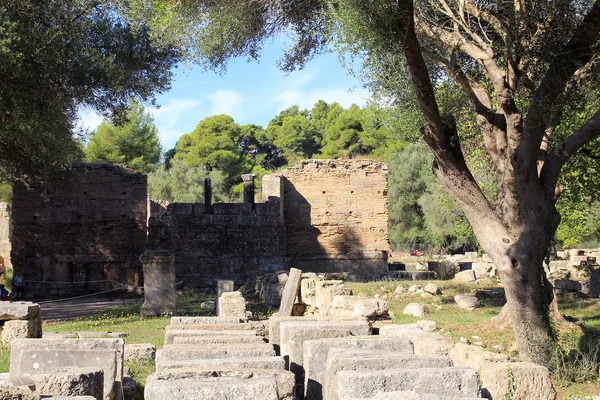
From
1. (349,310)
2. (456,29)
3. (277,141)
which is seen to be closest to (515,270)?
(349,310)

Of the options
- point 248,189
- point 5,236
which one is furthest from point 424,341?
point 5,236

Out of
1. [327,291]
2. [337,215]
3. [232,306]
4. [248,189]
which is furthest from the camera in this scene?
[248,189]

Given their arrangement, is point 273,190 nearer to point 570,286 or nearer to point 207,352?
point 570,286

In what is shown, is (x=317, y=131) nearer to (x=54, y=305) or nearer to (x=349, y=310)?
(x=54, y=305)

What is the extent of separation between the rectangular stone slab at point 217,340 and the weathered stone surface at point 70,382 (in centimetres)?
106

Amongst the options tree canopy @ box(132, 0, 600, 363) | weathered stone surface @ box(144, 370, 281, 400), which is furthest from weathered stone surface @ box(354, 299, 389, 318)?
weathered stone surface @ box(144, 370, 281, 400)

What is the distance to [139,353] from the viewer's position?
8.14m

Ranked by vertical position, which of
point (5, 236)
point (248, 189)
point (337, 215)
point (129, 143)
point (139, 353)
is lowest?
point (139, 353)

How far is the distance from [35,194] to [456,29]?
17018 millimetres

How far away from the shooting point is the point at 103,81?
14.6m

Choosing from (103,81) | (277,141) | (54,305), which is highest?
(277,141)

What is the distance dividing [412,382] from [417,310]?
8.83 meters

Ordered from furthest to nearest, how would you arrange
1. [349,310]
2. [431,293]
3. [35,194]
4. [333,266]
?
[333,266] → [35,194] → [431,293] → [349,310]

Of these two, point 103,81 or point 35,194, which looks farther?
point 35,194
